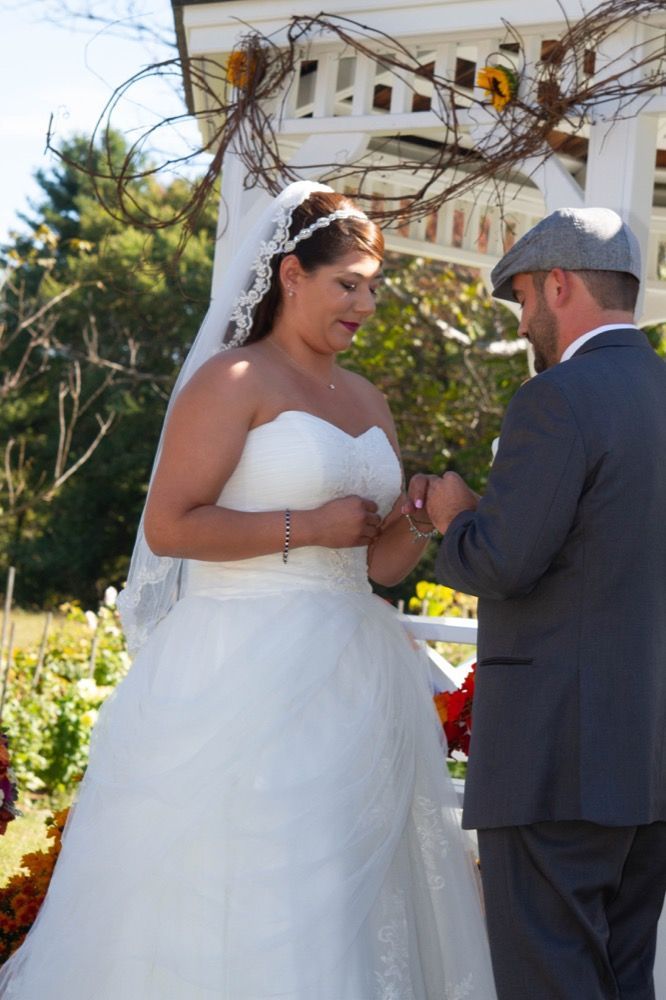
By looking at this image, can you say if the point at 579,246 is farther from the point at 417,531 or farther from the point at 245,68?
the point at 245,68

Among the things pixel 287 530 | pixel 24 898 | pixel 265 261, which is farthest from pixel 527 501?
pixel 24 898

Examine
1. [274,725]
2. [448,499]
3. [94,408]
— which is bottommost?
[274,725]

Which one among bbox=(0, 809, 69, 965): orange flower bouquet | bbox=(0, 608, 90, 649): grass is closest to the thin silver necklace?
bbox=(0, 809, 69, 965): orange flower bouquet

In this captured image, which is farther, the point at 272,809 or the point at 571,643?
the point at 272,809

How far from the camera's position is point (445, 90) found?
438 cm

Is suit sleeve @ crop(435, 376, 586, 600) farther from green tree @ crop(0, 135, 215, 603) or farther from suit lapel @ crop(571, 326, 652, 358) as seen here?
green tree @ crop(0, 135, 215, 603)

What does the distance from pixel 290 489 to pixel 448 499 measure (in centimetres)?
58

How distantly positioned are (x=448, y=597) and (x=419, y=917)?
606cm

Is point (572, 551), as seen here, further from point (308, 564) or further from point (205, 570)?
point (205, 570)

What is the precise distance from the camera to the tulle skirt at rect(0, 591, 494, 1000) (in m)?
2.89

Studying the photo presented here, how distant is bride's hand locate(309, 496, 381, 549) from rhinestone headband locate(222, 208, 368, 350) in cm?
57

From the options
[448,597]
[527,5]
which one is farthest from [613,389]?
[448,597]

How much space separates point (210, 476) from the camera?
316cm

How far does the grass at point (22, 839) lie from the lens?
18.7 feet
